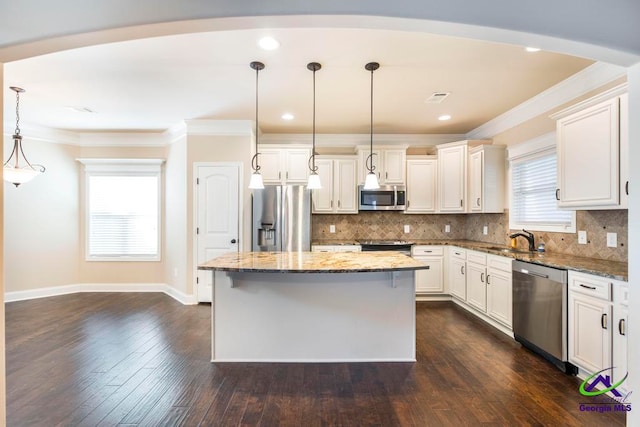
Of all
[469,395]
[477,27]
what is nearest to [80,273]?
[469,395]

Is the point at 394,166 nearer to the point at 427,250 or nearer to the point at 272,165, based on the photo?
the point at 427,250

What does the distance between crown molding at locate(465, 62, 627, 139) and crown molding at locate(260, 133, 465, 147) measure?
78 centimetres

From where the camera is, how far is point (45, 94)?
353 cm

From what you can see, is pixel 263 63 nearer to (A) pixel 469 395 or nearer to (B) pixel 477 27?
(B) pixel 477 27

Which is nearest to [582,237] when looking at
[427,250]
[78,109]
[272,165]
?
[427,250]

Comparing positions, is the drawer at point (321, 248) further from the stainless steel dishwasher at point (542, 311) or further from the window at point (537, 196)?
the window at point (537, 196)

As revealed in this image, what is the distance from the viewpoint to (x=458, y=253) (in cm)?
436

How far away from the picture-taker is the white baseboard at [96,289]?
4711 millimetres

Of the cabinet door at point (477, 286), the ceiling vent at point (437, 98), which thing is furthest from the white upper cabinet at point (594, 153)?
the cabinet door at point (477, 286)

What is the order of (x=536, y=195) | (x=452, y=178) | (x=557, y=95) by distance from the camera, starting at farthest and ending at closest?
(x=452, y=178) → (x=536, y=195) → (x=557, y=95)

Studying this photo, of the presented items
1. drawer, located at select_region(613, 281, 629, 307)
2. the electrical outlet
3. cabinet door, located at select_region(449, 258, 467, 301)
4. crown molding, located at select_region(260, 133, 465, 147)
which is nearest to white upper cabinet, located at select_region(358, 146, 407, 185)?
crown molding, located at select_region(260, 133, 465, 147)

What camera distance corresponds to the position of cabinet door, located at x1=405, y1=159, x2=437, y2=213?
4957 millimetres

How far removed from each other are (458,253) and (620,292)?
2300mm

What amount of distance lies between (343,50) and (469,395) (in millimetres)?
2930
